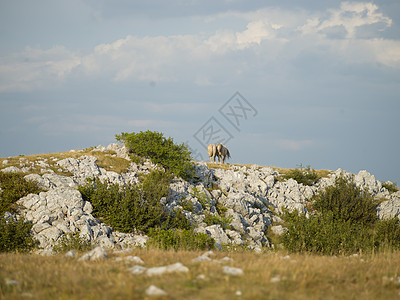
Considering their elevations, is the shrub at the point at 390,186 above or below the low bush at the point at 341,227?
above

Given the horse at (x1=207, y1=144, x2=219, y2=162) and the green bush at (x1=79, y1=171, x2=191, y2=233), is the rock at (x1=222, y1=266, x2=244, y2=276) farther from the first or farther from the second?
the horse at (x1=207, y1=144, x2=219, y2=162)

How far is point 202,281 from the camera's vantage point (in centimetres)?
651

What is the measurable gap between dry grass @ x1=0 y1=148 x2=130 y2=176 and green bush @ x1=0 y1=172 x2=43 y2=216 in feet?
4.73

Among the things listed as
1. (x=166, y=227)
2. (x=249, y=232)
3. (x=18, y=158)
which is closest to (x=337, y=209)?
(x=249, y=232)

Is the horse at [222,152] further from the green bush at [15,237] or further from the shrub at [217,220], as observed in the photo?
the green bush at [15,237]

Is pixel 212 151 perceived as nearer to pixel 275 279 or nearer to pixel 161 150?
pixel 161 150

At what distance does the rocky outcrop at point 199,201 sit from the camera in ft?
50.2

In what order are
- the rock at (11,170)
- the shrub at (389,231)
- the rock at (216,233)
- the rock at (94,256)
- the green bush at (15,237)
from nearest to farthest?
1. the rock at (94,256)
2. the green bush at (15,237)
3. the rock at (216,233)
4. the rock at (11,170)
5. the shrub at (389,231)

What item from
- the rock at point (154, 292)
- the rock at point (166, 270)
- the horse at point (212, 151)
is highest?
the horse at point (212, 151)

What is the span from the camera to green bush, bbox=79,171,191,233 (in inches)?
649

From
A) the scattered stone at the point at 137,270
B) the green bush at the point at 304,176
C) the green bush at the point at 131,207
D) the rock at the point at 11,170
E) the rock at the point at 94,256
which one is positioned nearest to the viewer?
the scattered stone at the point at 137,270

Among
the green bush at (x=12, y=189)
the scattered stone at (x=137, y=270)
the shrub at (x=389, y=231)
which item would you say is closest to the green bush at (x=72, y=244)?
the green bush at (x=12, y=189)

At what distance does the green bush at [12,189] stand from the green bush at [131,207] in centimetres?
234

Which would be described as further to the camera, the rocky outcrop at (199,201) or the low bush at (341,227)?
the rocky outcrop at (199,201)
